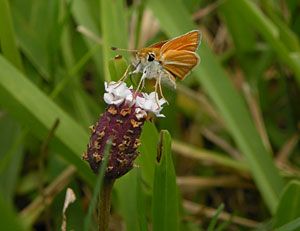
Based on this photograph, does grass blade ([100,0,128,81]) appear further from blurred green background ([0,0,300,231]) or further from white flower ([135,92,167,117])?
white flower ([135,92,167,117])

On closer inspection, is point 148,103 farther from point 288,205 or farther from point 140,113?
point 288,205

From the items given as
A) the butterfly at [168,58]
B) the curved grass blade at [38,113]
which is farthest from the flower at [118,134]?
the curved grass blade at [38,113]

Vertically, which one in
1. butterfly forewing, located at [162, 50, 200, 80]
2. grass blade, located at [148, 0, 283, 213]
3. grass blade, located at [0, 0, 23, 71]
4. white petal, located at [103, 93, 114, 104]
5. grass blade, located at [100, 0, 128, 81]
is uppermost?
grass blade, located at [0, 0, 23, 71]

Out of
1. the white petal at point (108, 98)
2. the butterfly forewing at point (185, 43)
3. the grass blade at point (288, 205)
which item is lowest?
the grass blade at point (288, 205)

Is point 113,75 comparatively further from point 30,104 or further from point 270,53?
point 270,53

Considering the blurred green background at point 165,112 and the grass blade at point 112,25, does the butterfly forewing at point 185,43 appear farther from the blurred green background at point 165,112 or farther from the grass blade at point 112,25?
the grass blade at point 112,25

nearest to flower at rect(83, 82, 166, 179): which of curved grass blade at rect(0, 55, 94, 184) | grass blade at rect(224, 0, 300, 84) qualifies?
curved grass blade at rect(0, 55, 94, 184)

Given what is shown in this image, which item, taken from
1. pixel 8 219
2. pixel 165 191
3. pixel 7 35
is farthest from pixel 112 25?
pixel 8 219
